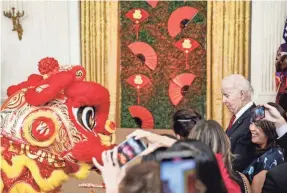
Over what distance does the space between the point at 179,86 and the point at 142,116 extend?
0.62 m

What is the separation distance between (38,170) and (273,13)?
4378 mm

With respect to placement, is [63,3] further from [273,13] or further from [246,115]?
[246,115]

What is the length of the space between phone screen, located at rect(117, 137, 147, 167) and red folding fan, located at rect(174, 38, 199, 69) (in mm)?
4470

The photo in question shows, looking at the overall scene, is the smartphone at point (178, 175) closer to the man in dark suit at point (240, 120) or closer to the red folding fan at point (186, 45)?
the man in dark suit at point (240, 120)

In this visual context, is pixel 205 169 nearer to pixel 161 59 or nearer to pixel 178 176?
pixel 178 176

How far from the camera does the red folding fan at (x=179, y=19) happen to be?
612cm

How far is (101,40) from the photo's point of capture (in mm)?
6199

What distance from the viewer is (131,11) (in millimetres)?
6223

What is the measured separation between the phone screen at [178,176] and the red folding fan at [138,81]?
488cm

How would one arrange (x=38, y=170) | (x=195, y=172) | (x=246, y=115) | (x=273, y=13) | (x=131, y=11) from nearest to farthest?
(x=195, y=172) → (x=38, y=170) → (x=246, y=115) → (x=273, y=13) → (x=131, y=11)

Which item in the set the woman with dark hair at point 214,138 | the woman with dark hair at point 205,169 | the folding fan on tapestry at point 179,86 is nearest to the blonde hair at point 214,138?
the woman with dark hair at point 214,138

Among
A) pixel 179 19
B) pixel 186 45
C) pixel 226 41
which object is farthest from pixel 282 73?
pixel 179 19

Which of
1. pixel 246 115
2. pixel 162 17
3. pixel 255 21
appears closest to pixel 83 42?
pixel 162 17

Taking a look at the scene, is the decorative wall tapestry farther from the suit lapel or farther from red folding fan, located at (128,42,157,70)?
the suit lapel
